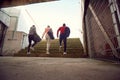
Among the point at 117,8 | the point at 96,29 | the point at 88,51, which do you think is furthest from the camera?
the point at 88,51

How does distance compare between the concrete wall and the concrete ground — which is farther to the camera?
the concrete wall

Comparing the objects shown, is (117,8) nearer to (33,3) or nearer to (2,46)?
(33,3)

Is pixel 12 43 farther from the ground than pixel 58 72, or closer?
farther from the ground

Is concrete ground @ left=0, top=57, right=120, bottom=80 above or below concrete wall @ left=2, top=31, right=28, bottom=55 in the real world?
below

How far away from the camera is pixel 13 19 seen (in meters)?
9.73

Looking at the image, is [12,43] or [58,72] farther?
[12,43]

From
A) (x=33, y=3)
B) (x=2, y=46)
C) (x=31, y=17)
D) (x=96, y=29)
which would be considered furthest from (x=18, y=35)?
(x=96, y=29)

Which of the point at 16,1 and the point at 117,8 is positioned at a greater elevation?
the point at 16,1

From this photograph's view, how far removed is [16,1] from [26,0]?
0.51 metres

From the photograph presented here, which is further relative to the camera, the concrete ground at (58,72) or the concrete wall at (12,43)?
the concrete wall at (12,43)

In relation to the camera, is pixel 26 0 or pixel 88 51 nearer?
pixel 88 51

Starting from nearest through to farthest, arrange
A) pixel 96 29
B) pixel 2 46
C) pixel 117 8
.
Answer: pixel 117 8 < pixel 96 29 < pixel 2 46

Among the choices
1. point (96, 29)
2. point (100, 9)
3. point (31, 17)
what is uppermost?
point (31, 17)

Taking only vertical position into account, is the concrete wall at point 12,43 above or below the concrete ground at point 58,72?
above
